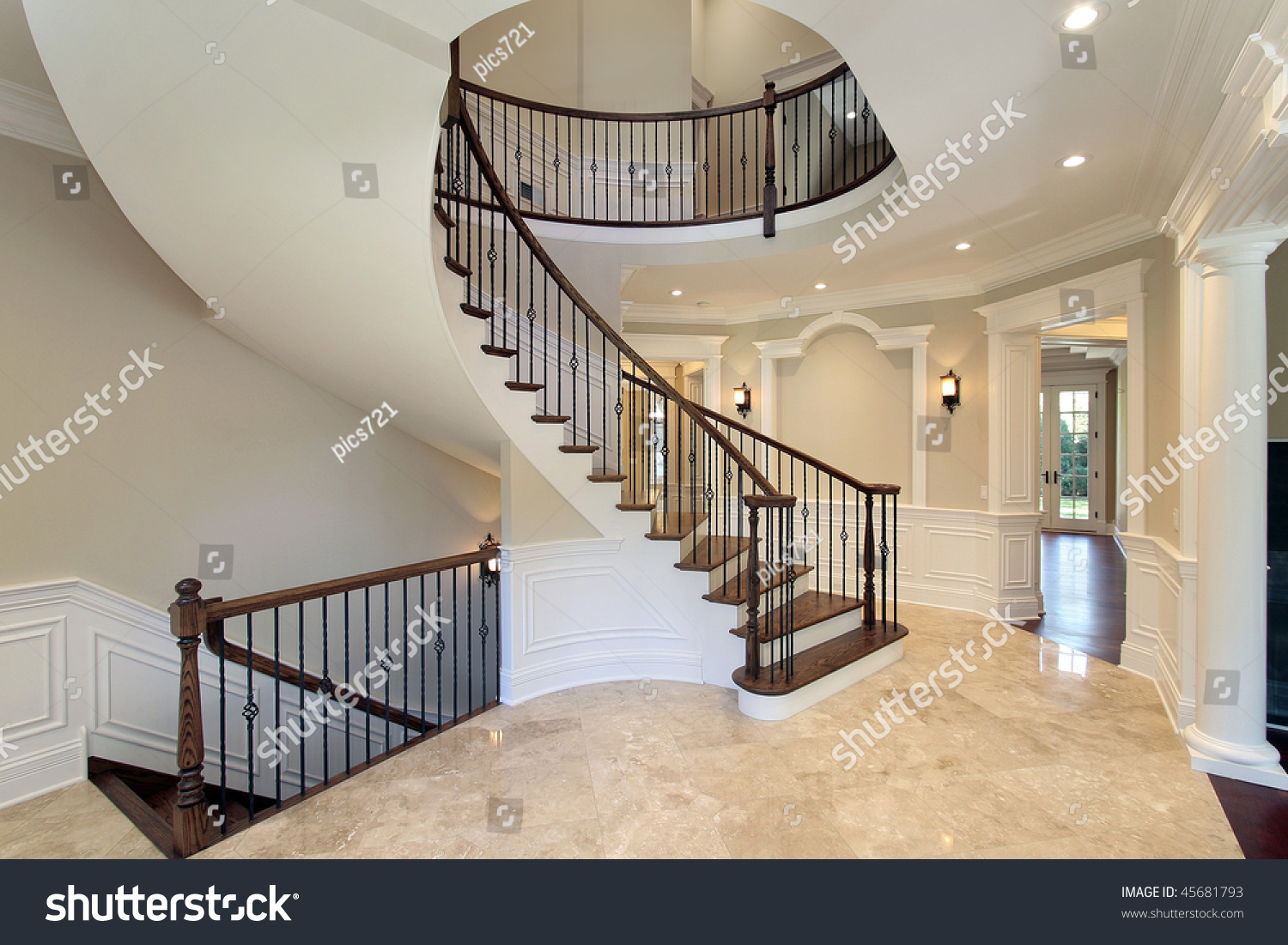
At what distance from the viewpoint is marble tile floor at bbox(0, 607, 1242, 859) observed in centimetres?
213

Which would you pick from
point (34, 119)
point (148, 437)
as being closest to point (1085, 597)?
point (148, 437)

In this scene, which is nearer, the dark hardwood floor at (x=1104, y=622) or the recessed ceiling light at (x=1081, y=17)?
the recessed ceiling light at (x=1081, y=17)

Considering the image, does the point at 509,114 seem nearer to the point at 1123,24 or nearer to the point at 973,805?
the point at 1123,24

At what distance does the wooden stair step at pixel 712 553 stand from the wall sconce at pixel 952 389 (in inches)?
92.5

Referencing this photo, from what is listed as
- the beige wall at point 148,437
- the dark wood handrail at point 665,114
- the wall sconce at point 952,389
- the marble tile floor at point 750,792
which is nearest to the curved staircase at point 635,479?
the marble tile floor at point 750,792

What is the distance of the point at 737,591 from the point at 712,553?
33 cm

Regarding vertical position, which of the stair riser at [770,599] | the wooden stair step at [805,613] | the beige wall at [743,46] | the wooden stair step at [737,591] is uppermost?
the beige wall at [743,46]

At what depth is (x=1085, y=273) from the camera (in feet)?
13.6

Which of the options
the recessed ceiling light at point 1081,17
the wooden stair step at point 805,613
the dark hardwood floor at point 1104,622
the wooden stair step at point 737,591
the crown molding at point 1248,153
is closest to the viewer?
the crown molding at point 1248,153

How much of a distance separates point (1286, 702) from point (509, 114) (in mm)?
6478

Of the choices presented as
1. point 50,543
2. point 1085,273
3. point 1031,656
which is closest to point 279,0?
point 50,543

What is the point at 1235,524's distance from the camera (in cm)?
260

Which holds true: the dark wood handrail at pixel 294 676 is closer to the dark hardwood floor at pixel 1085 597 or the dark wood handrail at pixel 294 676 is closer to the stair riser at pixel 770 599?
the stair riser at pixel 770 599

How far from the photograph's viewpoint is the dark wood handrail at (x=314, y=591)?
2.22 m
